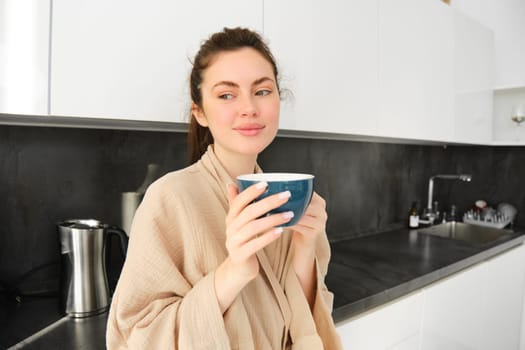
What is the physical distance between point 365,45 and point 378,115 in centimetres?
29

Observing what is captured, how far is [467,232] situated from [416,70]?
4.47 ft

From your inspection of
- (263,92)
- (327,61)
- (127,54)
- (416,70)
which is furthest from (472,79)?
(127,54)

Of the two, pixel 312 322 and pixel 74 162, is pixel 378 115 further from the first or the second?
pixel 74 162

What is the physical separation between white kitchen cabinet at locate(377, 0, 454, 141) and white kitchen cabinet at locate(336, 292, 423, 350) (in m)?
0.70

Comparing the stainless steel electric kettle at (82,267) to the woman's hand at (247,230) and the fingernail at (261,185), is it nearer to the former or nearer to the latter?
the woman's hand at (247,230)

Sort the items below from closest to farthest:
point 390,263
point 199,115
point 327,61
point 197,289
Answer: point 197,289
point 199,115
point 327,61
point 390,263

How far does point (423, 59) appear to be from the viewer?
164 cm

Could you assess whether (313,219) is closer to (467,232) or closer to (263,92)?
(263,92)

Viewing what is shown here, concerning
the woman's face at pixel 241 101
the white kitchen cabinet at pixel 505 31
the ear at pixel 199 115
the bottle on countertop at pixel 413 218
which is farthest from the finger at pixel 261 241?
the white kitchen cabinet at pixel 505 31

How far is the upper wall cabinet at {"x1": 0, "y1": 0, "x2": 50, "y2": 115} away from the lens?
27.3 inches

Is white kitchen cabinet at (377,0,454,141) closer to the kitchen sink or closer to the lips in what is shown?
the kitchen sink

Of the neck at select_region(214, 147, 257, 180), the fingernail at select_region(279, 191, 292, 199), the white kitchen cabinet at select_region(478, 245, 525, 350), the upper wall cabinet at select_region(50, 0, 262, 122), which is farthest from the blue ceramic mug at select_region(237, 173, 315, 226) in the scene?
the white kitchen cabinet at select_region(478, 245, 525, 350)

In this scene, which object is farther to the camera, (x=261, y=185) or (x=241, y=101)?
(x=241, y=101)

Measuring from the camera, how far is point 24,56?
708 mm
